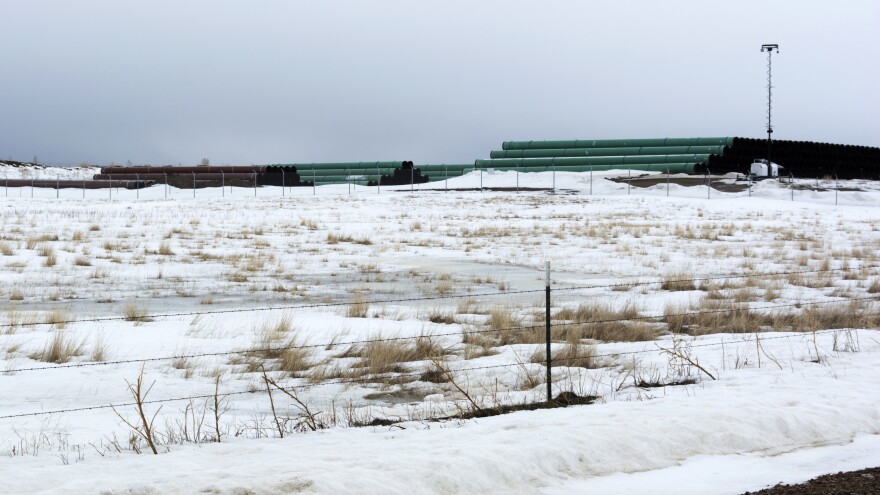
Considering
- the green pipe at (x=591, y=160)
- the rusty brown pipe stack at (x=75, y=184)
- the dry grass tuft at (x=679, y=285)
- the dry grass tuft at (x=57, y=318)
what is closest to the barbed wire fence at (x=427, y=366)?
the dry grass tuft at (x=57, y=318)

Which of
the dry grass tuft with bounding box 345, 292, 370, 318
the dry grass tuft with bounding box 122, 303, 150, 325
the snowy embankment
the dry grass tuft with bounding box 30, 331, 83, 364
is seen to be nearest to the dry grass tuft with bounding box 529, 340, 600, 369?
the snowy embankment

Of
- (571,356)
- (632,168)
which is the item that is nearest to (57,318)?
(571,356)

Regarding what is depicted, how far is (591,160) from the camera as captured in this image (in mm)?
69562

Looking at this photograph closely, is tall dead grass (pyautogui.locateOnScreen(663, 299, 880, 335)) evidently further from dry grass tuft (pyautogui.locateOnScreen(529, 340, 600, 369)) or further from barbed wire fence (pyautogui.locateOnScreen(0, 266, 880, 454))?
dry grass tuft (pyautogui.locateOnScreen(529, 340, 600, 369))

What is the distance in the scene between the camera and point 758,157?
68062mm

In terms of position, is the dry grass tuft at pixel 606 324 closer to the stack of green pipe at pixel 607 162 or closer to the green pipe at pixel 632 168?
the green pipe at pixel 632 168

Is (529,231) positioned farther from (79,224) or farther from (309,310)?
(309,310)

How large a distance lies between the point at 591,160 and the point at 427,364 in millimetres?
59564

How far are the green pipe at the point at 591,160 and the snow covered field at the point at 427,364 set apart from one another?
125 ft

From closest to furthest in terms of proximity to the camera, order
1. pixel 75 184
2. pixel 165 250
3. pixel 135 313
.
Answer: pixel 135 313 < pixel 165 250 < pixel 75 184

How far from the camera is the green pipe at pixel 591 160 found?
218ft

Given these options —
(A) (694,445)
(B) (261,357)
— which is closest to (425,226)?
(B) (261,357)

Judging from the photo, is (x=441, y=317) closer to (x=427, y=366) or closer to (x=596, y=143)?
(x=427, y=366)

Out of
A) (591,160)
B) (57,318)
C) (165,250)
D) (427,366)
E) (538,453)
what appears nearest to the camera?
(538,453)
